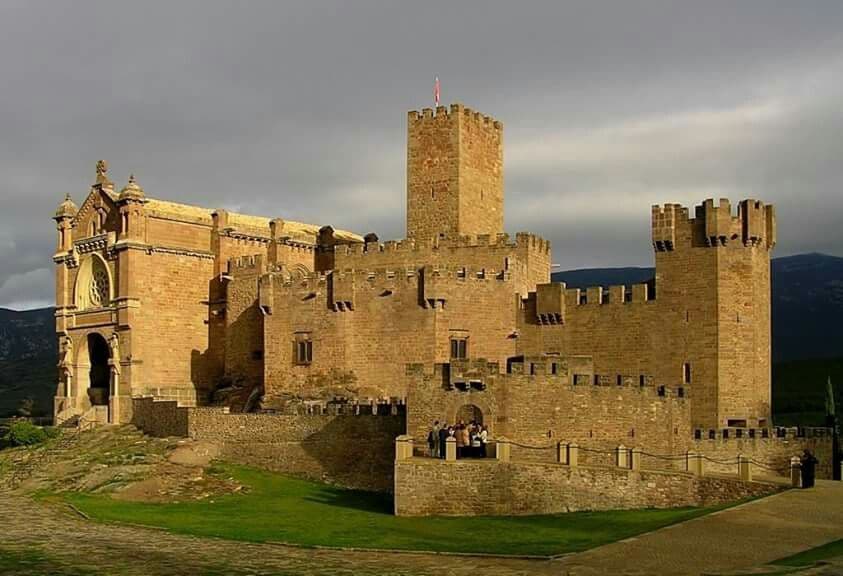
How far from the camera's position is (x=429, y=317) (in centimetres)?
4522

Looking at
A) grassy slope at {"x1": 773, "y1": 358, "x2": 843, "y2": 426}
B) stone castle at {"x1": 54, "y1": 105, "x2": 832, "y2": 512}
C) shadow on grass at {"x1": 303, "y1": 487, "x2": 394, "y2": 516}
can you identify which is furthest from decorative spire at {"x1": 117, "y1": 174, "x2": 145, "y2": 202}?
grassy slope at {"x1": 773, "y1": 358, "x2": 843, "y2": 426}

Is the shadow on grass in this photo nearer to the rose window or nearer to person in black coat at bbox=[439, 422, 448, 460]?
person in black coat at bbox=[439, 422, 448, 460]

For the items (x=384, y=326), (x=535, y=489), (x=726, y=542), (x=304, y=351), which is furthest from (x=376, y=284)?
(x=726, y=542)

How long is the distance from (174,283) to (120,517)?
22.2m

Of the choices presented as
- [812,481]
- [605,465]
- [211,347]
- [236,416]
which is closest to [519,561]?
[605,465]

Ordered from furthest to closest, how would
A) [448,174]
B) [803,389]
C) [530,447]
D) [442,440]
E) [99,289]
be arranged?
[803,389] → [99,289] → [448,174] → [530,447] → [442,440]

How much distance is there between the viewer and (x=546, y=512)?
31312 mm

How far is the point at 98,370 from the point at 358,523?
29572 mm

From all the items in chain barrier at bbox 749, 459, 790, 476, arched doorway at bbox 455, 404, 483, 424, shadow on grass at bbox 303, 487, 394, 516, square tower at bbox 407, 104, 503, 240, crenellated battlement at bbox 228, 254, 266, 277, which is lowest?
shadow on grass at bbox 303, 487, 394, 516

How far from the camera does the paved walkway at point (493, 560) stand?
72.1ft

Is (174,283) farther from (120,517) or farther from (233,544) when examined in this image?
(233,544)

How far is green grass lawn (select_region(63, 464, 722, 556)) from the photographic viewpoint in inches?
1038

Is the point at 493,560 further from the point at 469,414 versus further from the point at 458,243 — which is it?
the point at 458,243

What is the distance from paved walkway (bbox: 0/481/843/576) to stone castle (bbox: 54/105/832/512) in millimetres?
8740
